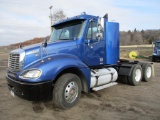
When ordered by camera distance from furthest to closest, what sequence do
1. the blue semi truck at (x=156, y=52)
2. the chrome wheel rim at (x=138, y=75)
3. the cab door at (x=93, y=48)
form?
the blue semi truck at (x=156, y=52) → the chrome wheel rim at (x=138, y=75) → the cab door at (x=93, y=48)

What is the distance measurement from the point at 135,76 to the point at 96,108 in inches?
151

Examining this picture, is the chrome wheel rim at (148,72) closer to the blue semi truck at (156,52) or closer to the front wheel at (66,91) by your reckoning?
the front wheel at (66,91)

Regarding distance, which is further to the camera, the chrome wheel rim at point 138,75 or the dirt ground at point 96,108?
the chrome wheel rim at point 138,75

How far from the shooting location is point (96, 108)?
5.42 m

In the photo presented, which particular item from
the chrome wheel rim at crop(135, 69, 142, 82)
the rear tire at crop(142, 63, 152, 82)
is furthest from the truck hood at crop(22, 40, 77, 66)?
the rear tire at crop(142, 63, 152, 82)

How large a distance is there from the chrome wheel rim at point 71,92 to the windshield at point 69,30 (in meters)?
1.60

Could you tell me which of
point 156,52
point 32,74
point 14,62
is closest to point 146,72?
point 32,74

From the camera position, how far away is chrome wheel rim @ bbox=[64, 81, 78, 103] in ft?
17.3

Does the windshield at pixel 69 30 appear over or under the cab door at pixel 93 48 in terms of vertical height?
over

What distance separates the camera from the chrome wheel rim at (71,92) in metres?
5.27

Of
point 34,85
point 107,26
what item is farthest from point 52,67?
point 107,26

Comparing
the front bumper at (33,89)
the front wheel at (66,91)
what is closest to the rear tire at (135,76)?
the front wheel at (66,91)

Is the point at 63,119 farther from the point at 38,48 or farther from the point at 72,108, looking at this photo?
the point at 38,48

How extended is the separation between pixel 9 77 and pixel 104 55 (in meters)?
3.57
